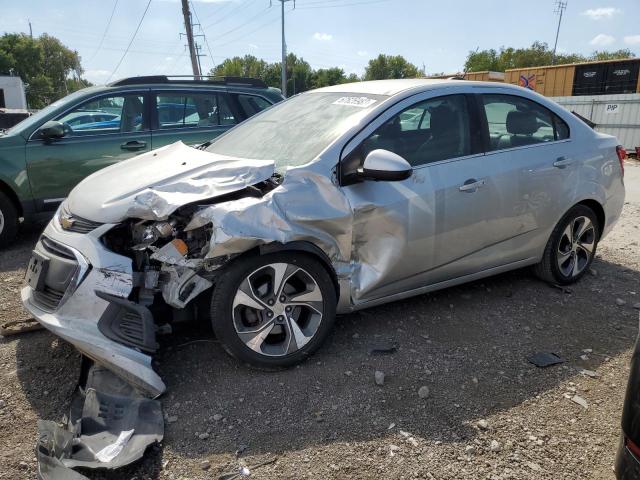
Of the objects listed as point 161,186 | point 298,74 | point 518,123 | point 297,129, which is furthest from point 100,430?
point 298,74

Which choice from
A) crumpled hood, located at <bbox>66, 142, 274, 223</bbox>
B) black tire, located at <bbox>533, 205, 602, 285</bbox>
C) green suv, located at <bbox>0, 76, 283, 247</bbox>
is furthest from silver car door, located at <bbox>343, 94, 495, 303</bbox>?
green suv, located at <bbox>0, 76, 283, 247</bbox>

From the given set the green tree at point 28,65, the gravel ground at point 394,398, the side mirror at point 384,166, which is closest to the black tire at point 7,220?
the gravel ground at point 394,398

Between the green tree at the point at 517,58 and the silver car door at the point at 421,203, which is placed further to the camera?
the green tree at the point at 517,58

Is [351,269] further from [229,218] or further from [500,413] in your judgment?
[500,413]

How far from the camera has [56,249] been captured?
10.1 ft

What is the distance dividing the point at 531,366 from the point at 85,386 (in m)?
2.76

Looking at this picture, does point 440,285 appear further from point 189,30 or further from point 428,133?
point 189,30

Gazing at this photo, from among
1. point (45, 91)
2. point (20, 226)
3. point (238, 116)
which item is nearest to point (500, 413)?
point (238, 116)

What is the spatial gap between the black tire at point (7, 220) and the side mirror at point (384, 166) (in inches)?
172

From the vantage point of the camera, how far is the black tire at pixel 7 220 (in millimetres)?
5664

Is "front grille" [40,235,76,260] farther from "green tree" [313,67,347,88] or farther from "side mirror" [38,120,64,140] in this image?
"green tree" [313,67,347,88]

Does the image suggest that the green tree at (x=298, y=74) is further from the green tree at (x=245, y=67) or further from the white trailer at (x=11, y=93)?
the white trailer at (x=11, y=93)

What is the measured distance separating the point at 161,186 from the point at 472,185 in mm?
2121

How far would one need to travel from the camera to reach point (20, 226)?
257 inches
